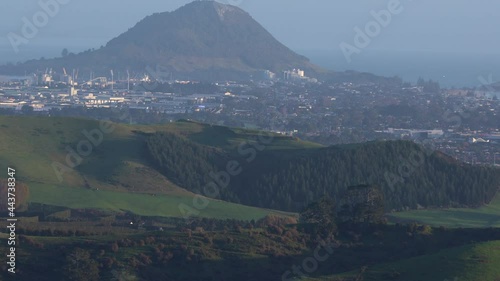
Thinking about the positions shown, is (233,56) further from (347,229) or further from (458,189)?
(347,229)

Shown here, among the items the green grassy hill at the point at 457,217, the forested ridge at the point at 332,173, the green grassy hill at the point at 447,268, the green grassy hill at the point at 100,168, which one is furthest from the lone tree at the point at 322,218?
the forested ridge at the point at 332,173

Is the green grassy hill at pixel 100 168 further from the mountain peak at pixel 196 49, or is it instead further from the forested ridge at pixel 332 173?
the mountain peak at pixel 196 49

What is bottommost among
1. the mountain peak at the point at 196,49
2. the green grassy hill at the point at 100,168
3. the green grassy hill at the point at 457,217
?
the green grassy hill at the point at 457,217

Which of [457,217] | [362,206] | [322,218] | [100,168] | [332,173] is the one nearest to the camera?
[322,218]

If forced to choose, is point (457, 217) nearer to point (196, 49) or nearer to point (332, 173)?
point (332, 173)

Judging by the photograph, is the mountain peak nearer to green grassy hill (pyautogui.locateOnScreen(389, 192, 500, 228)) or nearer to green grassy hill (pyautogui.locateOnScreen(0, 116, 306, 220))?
green grassy hill (pyautogui.locateOnScreen(0, 116, 306, 220))

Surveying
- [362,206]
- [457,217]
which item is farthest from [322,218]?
[457,217]
